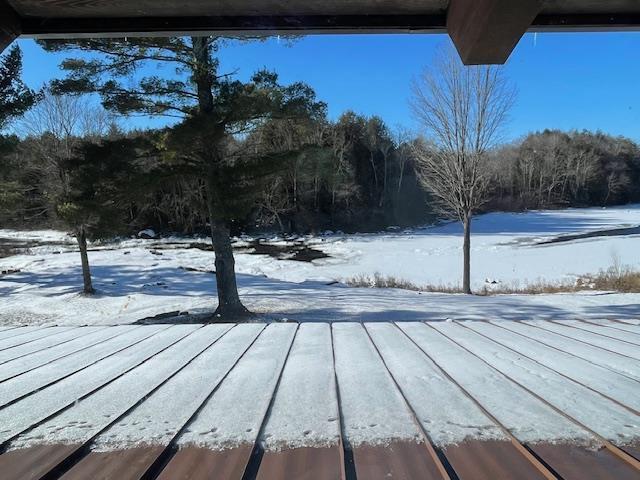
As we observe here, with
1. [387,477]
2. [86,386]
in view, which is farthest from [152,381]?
[387,477]

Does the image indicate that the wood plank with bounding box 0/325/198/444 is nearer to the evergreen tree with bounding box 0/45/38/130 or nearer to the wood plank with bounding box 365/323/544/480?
the wood plank with bounding box 365/323/544/480

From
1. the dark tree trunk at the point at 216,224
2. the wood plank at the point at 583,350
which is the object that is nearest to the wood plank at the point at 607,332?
the wood plank at the point at 583,350

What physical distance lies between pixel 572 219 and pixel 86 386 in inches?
1612

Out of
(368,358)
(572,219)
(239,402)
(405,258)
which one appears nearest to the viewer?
(239,402)

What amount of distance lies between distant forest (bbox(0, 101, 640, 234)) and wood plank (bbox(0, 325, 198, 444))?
22.7 feet

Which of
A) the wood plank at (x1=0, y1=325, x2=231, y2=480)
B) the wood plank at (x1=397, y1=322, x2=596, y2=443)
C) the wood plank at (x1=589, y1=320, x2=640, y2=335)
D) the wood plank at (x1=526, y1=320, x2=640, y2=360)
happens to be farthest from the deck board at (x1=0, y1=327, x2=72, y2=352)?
the wood plank at (x1=589, y1=320, x2=640, y2=335)

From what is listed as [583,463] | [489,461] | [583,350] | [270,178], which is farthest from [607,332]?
[270,178]

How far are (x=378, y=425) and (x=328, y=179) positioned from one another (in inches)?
346

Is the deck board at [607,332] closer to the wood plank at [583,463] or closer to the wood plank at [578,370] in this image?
the wood plank at [578,370]

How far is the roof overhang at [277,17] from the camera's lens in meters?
1.98

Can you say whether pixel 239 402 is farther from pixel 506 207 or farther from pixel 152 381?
pixel 506 207

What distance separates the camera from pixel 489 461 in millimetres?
1258

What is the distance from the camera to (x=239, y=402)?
1697 millimetres

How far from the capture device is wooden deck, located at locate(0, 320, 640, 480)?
125 cm
